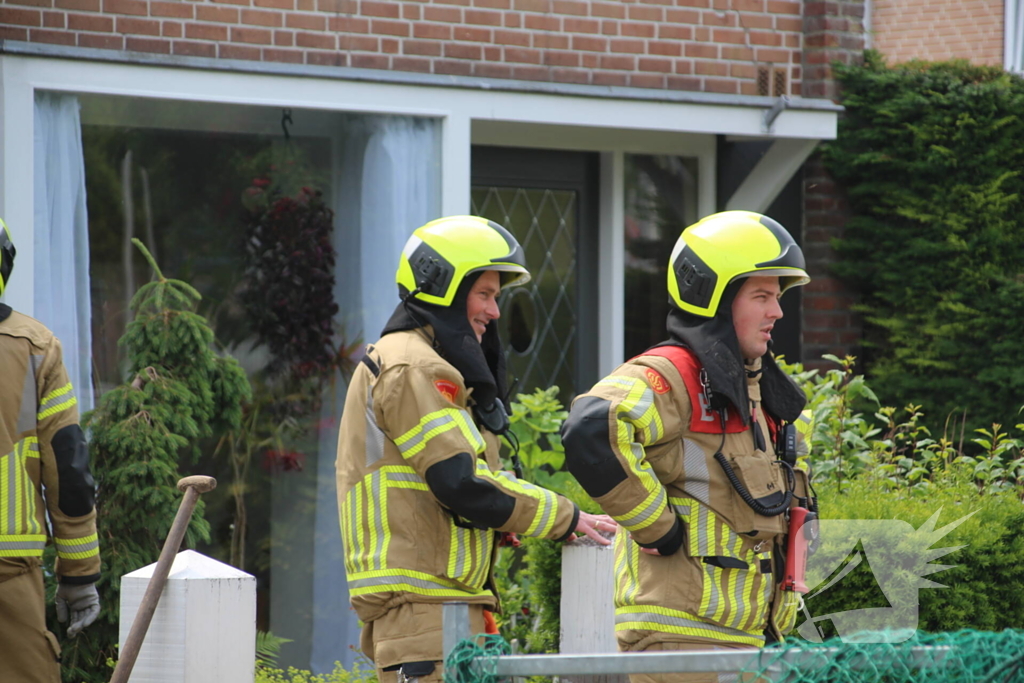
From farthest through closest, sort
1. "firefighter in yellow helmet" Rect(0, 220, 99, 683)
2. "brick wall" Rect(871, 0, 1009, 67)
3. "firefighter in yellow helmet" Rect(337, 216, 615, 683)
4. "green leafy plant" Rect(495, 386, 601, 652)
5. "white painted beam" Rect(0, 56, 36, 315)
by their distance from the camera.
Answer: "brick wall" Rect(871, 0, 1009, 67) → "white painted beam" Rect(0, 56, 36, 315) → "green leafy plant" Rect(495, 386, 601, 652) → "firefighter in yellow helmet" Rect(0, 220, 99, 683) → "firefighter in yellow helmet" Rect(337, 216, 615, 683)

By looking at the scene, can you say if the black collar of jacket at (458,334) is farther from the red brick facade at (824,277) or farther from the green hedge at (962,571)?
the red brick facade at (824,277)

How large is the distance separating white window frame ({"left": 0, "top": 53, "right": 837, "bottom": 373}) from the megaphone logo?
111 inches

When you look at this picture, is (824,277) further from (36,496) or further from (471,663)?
(471,663)

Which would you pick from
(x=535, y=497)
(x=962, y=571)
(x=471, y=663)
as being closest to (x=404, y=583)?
(x=535, y=497)

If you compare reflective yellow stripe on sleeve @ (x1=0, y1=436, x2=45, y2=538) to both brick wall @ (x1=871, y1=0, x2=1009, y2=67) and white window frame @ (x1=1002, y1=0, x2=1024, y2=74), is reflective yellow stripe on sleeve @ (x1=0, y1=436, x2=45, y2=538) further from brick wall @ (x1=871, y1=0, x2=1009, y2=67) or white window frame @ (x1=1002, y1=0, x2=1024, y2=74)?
brick wall @ (x1=871, y1=0, x2=1009, y2=67)

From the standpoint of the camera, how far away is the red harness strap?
3.10 metres

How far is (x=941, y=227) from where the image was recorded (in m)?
7.15

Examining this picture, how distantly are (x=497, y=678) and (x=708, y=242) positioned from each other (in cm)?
143

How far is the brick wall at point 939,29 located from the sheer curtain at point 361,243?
633cm

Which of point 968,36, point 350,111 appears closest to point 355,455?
point 350,111

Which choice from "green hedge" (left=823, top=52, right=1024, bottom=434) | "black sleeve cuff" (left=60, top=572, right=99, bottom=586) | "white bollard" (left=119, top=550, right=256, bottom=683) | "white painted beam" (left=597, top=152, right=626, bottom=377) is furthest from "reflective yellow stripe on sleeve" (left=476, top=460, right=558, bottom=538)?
"green hedge" (left=823, top=52, right=1024, bottom=434)

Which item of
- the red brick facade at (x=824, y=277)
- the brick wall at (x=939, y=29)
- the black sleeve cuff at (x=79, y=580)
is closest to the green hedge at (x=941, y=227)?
the red brick facade at (x=824, y=277)

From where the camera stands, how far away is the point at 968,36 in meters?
11.8

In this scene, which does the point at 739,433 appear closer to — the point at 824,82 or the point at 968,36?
the point at 824,82
